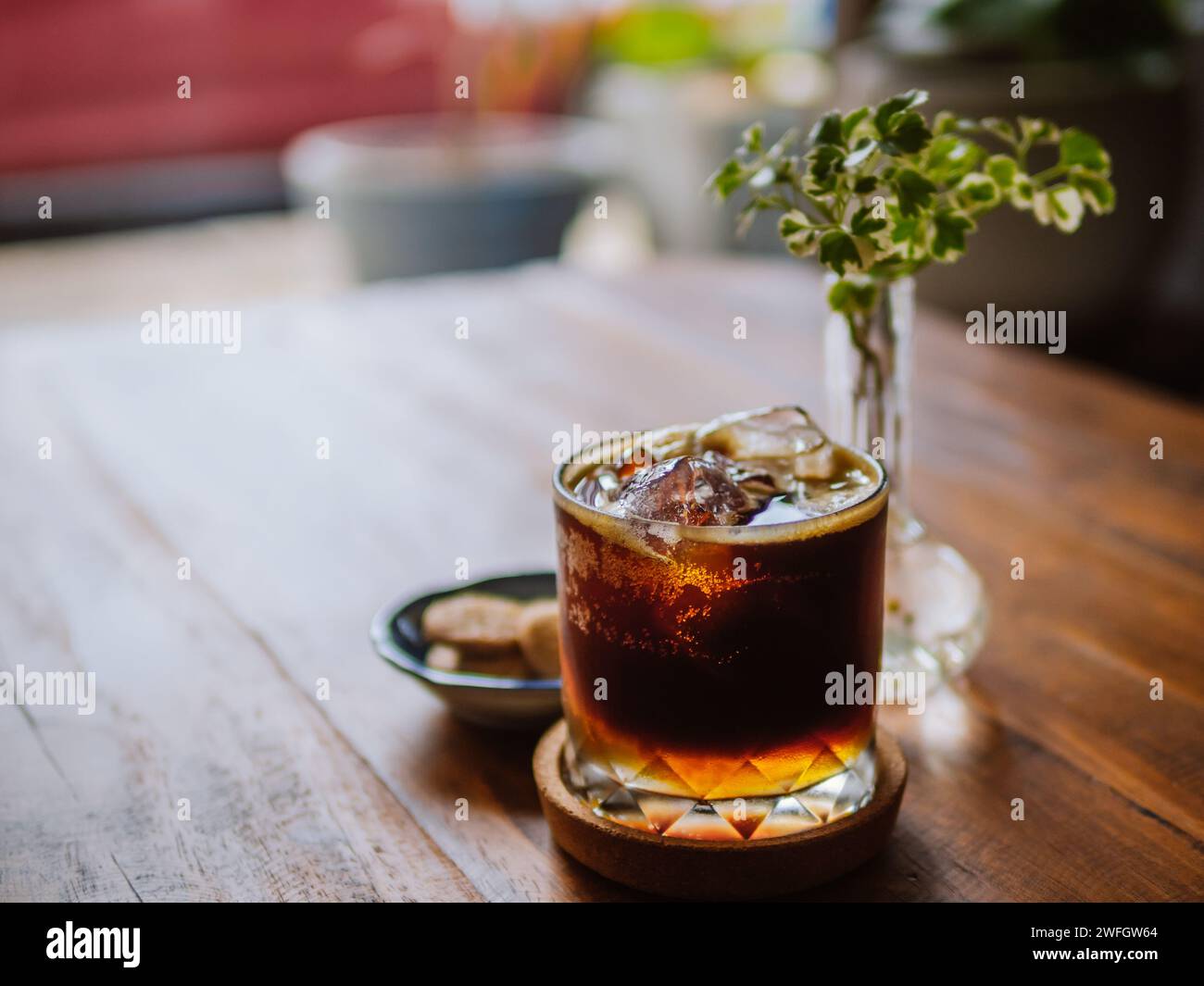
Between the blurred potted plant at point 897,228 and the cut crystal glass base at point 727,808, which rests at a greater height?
the blurred potted plant at point 897,228

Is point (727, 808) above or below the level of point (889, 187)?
below

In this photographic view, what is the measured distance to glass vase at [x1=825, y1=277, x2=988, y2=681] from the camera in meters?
0.81

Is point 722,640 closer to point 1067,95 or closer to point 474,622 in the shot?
point 474,622

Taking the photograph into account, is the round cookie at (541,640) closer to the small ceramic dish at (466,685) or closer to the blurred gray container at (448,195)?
the small ceramic dish at (466,685)

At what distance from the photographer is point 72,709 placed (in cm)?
83

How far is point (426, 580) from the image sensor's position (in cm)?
100

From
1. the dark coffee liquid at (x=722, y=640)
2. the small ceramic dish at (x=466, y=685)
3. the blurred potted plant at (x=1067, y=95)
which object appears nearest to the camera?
the dark coffee liquid at (x=722, y=640)

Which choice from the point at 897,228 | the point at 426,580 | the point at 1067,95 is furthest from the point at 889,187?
the point at 1067,95

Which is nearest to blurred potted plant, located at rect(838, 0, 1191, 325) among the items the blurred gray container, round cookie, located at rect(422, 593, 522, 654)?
the blurred gray container

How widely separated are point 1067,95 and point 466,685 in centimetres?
207

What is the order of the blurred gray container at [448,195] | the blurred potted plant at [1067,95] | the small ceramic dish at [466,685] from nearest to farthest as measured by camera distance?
the small ceramic dish at [466,685], the blurred potted plant at [1067,95], the blurred gray container at [448,195]

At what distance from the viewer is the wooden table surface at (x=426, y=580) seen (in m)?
0.68

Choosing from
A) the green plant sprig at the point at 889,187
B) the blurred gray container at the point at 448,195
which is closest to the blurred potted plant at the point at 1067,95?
the blurred gray container at the point at 448,195
